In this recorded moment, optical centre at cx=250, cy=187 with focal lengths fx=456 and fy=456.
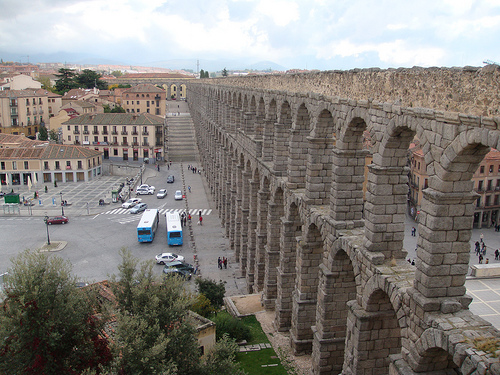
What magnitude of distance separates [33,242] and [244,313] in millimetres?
28945

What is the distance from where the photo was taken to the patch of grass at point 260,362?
71.8 ft

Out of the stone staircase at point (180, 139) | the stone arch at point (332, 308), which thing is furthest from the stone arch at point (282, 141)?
the stone staircase at point (180, 139)

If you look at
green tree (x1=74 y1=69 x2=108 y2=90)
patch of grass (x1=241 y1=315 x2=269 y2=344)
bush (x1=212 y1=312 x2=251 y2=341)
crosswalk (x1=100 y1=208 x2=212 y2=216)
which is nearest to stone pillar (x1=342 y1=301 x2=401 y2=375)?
bush (x1=212 y1=312 x2=251 y2=341)

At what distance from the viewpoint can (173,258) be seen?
4075cm

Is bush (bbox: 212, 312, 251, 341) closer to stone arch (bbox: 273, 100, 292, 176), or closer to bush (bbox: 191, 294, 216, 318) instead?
bush (bbox: 191, 294, 216, 318)

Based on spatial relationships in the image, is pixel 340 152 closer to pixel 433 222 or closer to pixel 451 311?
pixel 433 222

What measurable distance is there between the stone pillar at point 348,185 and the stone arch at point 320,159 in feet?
8.94

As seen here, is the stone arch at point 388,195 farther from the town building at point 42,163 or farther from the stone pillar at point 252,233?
the town building at point 42,163

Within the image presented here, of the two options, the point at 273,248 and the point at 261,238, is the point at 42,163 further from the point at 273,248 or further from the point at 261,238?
the point at 273,248

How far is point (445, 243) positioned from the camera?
11836mm

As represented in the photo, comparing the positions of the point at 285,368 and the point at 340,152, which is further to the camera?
the point at 285,368

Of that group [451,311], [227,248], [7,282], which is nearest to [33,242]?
[227,248]

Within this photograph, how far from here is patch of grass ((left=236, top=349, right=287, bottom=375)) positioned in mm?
21875

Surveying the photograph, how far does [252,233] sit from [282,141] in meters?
9.83
